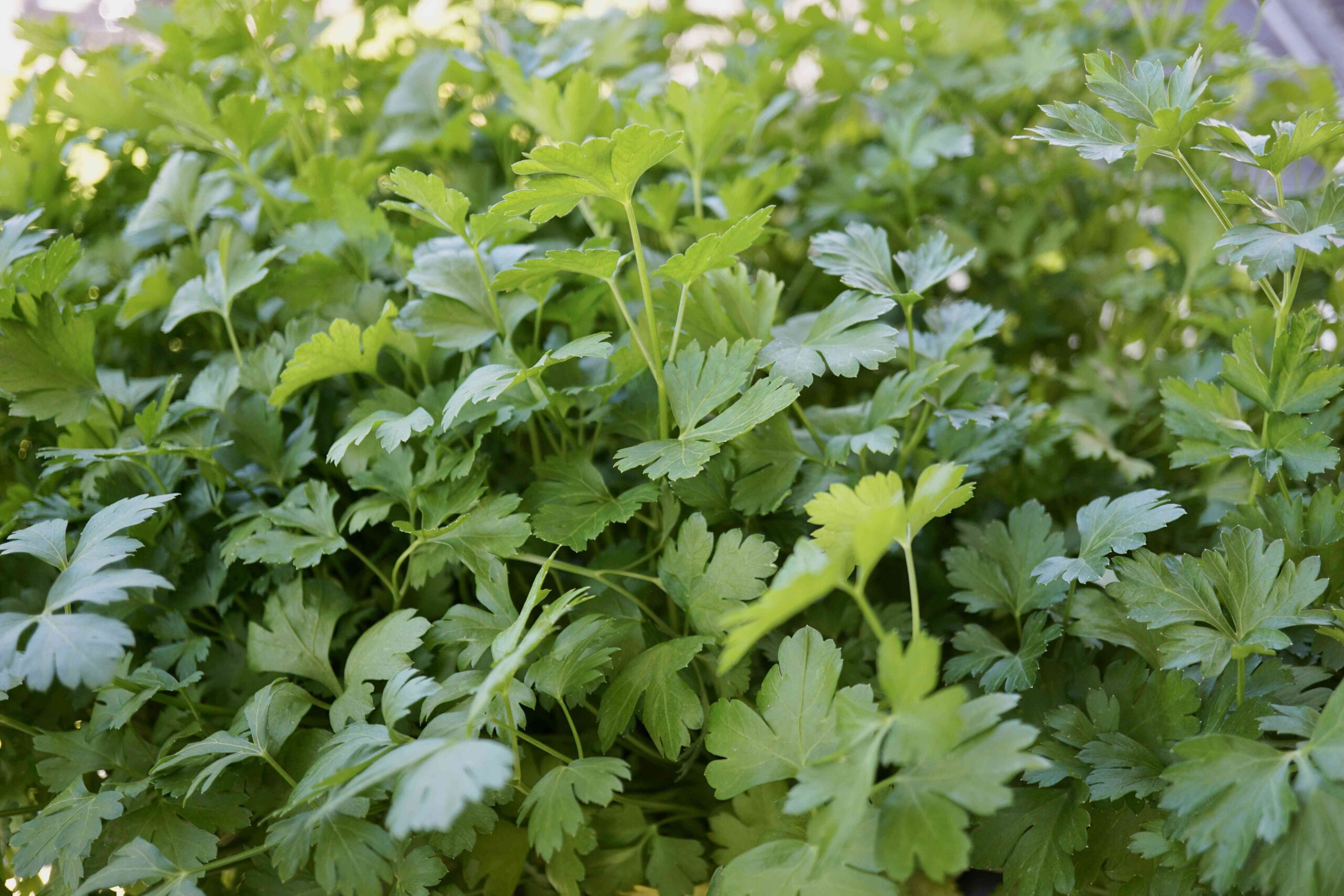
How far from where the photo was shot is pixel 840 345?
700 mm

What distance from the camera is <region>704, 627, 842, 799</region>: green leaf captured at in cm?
59

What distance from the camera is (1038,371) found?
112 centimetres

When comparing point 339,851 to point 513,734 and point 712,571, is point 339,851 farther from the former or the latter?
point 712,571

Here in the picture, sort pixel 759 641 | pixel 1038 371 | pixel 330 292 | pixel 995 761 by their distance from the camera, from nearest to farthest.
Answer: pixel 995 761 < pixel 759 641 < pixel 330 292 < pixel 1038 371

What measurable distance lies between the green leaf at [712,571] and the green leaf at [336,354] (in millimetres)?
287

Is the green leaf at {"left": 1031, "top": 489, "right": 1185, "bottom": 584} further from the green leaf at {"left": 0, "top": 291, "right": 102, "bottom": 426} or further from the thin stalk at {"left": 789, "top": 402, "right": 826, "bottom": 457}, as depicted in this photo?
the green leaf at {"left": 0, "top": 291, "right": 102, "bottom": 426}

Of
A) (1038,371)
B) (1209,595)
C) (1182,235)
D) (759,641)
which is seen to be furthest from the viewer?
(1038,371)

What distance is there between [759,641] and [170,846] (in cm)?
44

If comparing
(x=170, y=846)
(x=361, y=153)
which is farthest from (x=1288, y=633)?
(x=361, y=153)

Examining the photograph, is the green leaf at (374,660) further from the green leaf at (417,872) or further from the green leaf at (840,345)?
the green leaf at (840,345)

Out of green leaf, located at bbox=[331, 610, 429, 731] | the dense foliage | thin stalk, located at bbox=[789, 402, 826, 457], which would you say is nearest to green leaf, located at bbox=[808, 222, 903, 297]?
the dense foliage

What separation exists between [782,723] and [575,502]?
23cm

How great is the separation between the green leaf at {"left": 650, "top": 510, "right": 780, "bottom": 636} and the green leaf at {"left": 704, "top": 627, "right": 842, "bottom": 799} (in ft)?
0.16

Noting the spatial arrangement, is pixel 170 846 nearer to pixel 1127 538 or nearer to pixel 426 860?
pixel 426 860
